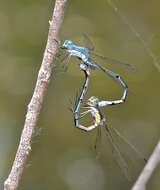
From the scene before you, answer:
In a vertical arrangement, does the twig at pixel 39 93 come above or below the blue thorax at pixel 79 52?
below

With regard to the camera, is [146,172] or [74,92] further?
[74,92]

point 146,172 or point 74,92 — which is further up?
point 74,92

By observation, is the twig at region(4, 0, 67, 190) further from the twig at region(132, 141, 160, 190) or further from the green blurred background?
the green blurred background

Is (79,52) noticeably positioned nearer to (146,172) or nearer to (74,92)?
(146,172)

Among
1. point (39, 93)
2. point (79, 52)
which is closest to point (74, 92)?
point (79, 52)

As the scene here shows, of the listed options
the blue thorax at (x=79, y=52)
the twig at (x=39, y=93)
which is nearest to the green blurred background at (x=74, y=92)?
the blue thorax at (x=79, y=52)

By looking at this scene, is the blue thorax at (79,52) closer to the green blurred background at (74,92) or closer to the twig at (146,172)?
the twig at (146,172)
